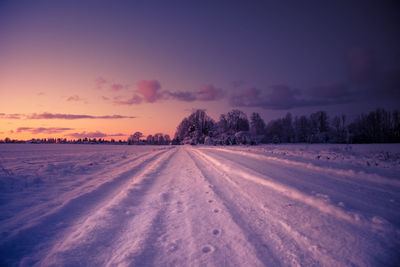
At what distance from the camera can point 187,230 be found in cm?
287

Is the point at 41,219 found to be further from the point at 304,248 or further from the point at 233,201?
the point at 304,248

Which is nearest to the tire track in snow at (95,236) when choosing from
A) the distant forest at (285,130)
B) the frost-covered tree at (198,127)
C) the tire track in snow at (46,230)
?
the tire track in snow at (46,230)

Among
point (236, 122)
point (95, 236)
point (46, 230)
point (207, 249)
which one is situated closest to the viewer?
point (207, 249)

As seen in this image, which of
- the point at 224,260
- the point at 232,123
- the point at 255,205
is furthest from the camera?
the point at 232,123

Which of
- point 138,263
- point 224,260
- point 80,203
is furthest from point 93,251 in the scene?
point 80,203

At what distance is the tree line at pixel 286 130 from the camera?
44.8 metres

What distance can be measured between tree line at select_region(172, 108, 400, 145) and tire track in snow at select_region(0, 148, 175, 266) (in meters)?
44.8

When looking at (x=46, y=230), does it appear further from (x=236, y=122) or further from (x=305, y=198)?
(x=236, y=122)

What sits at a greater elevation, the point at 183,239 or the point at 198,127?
the point at 198,127

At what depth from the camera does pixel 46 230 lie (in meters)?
3.13

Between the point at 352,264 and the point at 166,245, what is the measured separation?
229 centimetres

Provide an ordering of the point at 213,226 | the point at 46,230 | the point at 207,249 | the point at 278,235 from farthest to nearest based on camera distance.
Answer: the point at 46,230 → the point at 213,226 → the point at 278,235 → the point at 207,249

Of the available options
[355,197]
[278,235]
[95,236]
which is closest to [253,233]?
Answer: [278,235]

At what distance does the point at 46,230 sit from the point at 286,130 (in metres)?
72.5
